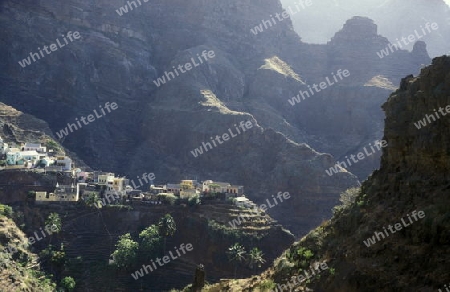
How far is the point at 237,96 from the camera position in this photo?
149375mm

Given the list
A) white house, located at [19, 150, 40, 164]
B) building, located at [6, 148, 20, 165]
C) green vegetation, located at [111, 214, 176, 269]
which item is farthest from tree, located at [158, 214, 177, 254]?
building, located at [6, 148, 20, 165]

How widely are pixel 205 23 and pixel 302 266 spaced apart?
14637 centimetres

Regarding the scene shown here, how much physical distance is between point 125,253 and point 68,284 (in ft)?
23.7

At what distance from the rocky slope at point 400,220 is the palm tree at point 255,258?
31.8 m

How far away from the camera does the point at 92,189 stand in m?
75.8

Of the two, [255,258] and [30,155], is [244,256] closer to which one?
[255,258]

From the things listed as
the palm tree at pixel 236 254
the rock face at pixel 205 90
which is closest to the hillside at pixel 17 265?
the palm tree at pixel 236 254

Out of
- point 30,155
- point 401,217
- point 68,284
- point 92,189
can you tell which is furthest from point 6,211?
point 401,217

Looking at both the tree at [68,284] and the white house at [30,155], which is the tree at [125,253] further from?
the white house at [30,155]

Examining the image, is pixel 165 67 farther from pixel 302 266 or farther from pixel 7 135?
pixel 302 266

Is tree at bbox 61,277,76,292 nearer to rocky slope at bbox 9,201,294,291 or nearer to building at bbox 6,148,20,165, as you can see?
rocky slope at bbox 9,201,294,291

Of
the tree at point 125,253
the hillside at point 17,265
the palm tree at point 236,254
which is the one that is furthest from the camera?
the palm tree at point 236,254

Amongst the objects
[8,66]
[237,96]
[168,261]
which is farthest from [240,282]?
[237,96]

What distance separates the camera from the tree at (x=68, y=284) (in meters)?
57.2
